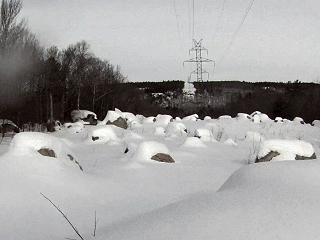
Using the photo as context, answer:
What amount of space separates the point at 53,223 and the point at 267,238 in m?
3.22

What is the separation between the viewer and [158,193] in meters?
6.58

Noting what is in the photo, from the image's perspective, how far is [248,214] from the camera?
2.36 m

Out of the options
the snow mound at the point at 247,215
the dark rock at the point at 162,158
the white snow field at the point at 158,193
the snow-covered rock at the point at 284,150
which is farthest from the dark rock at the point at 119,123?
the snow mound at the point at 247,215

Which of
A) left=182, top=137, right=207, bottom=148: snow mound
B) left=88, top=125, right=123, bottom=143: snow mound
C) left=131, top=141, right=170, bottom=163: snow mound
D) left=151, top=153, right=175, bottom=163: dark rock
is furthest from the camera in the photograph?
left=88, top=125, right=123, bottom=143: snow mound

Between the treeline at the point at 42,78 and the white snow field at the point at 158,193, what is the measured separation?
16.5 meters

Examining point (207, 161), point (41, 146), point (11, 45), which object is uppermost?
point (11, 45)

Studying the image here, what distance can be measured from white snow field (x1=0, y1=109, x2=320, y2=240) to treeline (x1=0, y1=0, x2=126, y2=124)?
54.3 ft

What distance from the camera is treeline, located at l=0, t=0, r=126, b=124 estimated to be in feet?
88.2

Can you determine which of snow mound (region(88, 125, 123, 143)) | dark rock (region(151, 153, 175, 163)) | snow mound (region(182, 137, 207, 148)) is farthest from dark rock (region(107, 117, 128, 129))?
dark rock (region(151, 153, 175, 163))

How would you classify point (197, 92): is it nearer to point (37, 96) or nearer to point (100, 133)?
point (37, 96)

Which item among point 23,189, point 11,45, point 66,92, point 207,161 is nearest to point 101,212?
point 23,189

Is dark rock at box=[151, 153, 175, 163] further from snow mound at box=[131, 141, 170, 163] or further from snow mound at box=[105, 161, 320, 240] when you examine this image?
snow mound at box=[105, 161, 320, 240]

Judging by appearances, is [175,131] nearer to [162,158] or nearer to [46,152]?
[162,158]

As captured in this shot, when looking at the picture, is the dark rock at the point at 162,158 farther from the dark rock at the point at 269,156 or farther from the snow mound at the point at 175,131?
the snow mound at the point at 175,131
